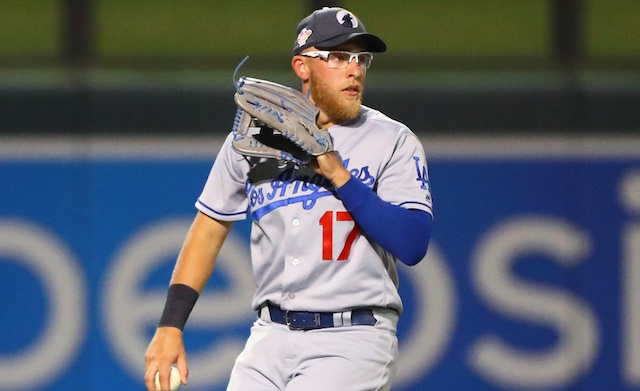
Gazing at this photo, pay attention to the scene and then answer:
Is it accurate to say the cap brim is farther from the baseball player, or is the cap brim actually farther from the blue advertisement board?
the blue advertisement board

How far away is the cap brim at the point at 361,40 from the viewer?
2613 millimetres

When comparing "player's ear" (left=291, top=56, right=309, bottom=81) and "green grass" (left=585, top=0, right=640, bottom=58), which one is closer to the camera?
"player's ear" (left=291, top=56, right=309, bottom=81)

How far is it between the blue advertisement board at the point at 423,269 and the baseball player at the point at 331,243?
197 cm

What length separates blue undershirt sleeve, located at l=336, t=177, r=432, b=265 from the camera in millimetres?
2434

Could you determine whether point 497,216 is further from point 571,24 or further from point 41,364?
point 41,364

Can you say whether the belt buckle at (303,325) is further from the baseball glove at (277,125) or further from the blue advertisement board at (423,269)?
the blue advertisement board at (423,269)

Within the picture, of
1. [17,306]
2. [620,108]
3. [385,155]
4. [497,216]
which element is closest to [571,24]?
[620,108]

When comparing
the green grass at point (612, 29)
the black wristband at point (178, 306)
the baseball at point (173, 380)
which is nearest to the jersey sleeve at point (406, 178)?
the black wristband at point (178, 306)

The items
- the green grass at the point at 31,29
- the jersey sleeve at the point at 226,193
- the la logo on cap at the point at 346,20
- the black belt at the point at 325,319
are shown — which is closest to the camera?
the black belt at the point at 325,319

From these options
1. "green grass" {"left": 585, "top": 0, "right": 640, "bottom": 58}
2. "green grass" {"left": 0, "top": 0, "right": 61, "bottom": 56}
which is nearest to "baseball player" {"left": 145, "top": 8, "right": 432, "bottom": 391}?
"green grass" {"left": 0, "top": 0, "right": 61, "bottom": 56}

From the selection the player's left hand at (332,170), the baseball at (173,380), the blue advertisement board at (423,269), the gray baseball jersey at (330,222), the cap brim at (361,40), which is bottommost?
the blue advertisement board at (423,269)

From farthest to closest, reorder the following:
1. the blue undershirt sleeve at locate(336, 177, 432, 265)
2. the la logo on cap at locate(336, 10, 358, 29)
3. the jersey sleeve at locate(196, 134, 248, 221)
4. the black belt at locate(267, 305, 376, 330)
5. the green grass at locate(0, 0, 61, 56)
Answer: the green grass at locate(0, 0, 61, 56) → the jersey sleeve at locate(196, 134, 248, 221) → the la logo on cap at locate(336, 10, 358, 29) → the black belt at locate(267, 305, 376, 330) → the blue undershirt sleeve at locate(336, 177, 432, 265)

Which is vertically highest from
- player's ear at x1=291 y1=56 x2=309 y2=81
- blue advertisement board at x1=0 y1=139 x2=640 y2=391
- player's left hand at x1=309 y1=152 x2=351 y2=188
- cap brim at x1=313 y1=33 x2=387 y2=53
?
cap brim at x1=313 y1=33 x2=387 y2=53

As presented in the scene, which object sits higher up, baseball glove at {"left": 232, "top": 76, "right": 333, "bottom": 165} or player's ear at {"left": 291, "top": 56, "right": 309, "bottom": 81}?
player's ear at {"left": 291, "top": 56, "right": 309, "bottom": 81}
